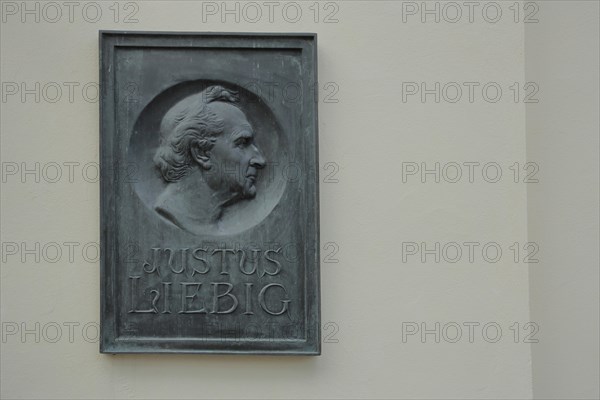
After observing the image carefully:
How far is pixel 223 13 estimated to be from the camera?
16.9 ft

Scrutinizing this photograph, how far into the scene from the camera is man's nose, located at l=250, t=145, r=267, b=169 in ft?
16.6

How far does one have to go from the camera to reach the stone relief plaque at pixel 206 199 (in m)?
5.03

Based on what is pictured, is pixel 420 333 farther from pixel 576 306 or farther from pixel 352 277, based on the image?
pixel 576 306

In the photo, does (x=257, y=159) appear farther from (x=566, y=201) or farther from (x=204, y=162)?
(x=566, y=201)

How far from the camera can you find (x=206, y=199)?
5066 mm

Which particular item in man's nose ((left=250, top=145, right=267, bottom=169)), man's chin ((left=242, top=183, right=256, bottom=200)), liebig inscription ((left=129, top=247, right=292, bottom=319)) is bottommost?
liebig inscription ((left=129, top=247, right=292, bottom=319))

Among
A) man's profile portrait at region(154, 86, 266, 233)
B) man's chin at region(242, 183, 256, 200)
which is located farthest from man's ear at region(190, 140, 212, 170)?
man's chin at region(242, 183, 256, 200)

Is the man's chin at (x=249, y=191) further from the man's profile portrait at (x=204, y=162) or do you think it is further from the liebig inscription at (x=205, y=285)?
the liebig inscription at (x=205, y=285)

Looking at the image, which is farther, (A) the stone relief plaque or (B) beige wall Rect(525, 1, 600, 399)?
(B) beige wall Rect(525, 1, 600, 399)

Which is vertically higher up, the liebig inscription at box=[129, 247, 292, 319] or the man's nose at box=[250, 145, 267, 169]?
the man's nose at box=[250, 145, 267, 169]

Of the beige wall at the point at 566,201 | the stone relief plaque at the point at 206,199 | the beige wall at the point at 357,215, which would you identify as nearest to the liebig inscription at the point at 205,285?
the stone relief plaque at the point at 206,199

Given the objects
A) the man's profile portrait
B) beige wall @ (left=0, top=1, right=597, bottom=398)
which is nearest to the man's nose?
the man's profile portrait

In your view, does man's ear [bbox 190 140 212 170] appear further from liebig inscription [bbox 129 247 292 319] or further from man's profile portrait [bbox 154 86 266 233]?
liebig inscription [bbox 129 247 292 319]

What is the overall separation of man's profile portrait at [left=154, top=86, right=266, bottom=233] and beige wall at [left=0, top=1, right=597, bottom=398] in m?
0.36
